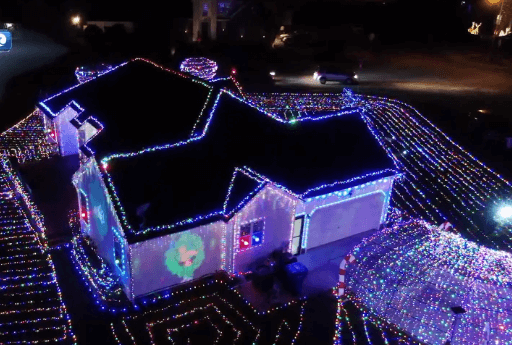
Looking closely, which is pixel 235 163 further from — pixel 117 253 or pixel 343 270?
pixel 343 270

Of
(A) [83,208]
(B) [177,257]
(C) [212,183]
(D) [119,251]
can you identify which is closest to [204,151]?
(C) [212,183]

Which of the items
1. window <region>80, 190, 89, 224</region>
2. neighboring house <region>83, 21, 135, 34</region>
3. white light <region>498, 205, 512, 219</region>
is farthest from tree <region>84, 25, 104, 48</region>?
white light <region>498, 205, 512, 219</region>

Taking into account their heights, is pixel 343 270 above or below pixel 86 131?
below

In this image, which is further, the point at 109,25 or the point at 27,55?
the point at 109,25

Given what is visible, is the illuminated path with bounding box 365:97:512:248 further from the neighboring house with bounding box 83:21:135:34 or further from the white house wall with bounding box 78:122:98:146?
the neighboring house with bounding box 83:21:135:34

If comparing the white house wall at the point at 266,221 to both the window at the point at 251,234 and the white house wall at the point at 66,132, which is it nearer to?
the window at the point at 251,234

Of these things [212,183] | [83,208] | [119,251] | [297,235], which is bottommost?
[297,235]

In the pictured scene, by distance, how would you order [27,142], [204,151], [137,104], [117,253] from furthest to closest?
[27,142] < [137,104] < [204,151] < [117,253]
